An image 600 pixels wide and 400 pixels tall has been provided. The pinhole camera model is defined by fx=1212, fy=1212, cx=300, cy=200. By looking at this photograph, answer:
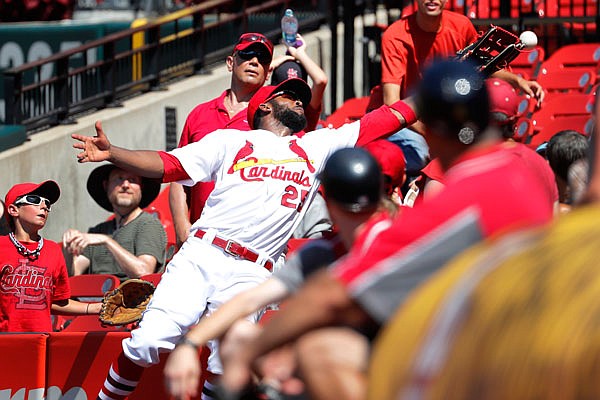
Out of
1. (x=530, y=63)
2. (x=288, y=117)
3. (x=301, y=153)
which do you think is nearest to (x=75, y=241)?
(x=288, y=117)

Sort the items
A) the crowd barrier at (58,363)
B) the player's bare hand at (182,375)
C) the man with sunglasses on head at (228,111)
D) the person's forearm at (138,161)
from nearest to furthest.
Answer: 1. the player's bare hand at (182,375)
2. the person's forearm at (138,161)
3. the crowd barrier at (58,363)
4. the man with sunglasses on head at (228,111)

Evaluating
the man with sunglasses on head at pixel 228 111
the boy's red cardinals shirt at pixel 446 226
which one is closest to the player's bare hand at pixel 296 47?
the man with sunglasses on head at pixel 228 111

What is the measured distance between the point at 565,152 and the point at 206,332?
3.23 metres

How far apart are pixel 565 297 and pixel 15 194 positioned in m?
5.60

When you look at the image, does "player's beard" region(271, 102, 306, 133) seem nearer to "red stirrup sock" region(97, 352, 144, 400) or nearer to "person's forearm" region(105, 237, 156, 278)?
"red stirrup sock" region(97, 352, 144, 400)

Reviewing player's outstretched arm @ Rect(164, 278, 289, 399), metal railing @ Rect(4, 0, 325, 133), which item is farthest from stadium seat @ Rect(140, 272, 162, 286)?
metal railing @ Rect(4, 0, 325, 133)

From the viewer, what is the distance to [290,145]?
21.7 feet

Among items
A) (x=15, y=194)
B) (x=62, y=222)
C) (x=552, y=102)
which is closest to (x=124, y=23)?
(x=62, y=222)

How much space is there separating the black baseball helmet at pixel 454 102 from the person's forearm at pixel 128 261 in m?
4.92

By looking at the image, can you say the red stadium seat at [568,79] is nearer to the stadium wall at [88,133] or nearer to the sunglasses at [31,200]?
the stadium wall at [88,133]

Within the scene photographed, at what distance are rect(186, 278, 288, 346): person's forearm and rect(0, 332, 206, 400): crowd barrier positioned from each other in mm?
3106

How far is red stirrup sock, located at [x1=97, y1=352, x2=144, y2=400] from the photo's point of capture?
21.6 ft

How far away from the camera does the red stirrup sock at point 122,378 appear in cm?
657

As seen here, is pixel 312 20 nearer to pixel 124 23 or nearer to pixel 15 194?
pixel 124 23
